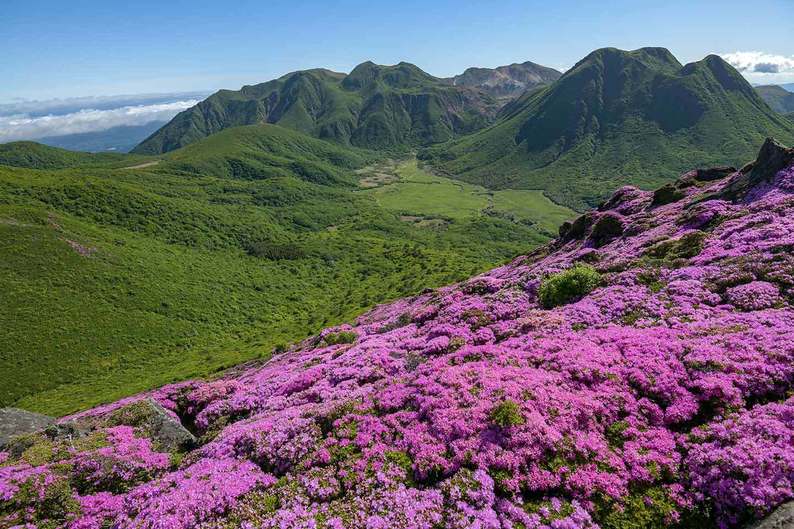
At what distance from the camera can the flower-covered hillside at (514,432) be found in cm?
1270

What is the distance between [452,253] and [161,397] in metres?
170

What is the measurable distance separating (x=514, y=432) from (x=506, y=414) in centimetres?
81

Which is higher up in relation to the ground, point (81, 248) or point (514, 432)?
point (514, 432)

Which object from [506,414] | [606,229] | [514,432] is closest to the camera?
[514,432]

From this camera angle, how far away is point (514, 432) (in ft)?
48.2

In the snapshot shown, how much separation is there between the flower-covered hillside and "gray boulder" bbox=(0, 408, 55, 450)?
4.11m

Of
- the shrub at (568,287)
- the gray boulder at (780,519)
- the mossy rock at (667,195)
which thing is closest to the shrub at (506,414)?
the gray boulder at (780,519)

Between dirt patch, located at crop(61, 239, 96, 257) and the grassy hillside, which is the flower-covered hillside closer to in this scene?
the grassy hillside

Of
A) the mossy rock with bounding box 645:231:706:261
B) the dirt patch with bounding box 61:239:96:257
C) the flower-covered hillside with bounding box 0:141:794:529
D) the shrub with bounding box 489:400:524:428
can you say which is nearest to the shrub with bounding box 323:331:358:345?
the flower-covered hillside with bounding box 0:141:794:529

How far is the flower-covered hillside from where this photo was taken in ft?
41.7

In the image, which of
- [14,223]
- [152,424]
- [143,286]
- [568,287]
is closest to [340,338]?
[152,424]

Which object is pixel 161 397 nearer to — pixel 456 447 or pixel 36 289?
pixel 456 447

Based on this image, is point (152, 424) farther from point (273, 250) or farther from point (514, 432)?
point (273, 250)

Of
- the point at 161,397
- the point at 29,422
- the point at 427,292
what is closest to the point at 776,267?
the point at 427,292
